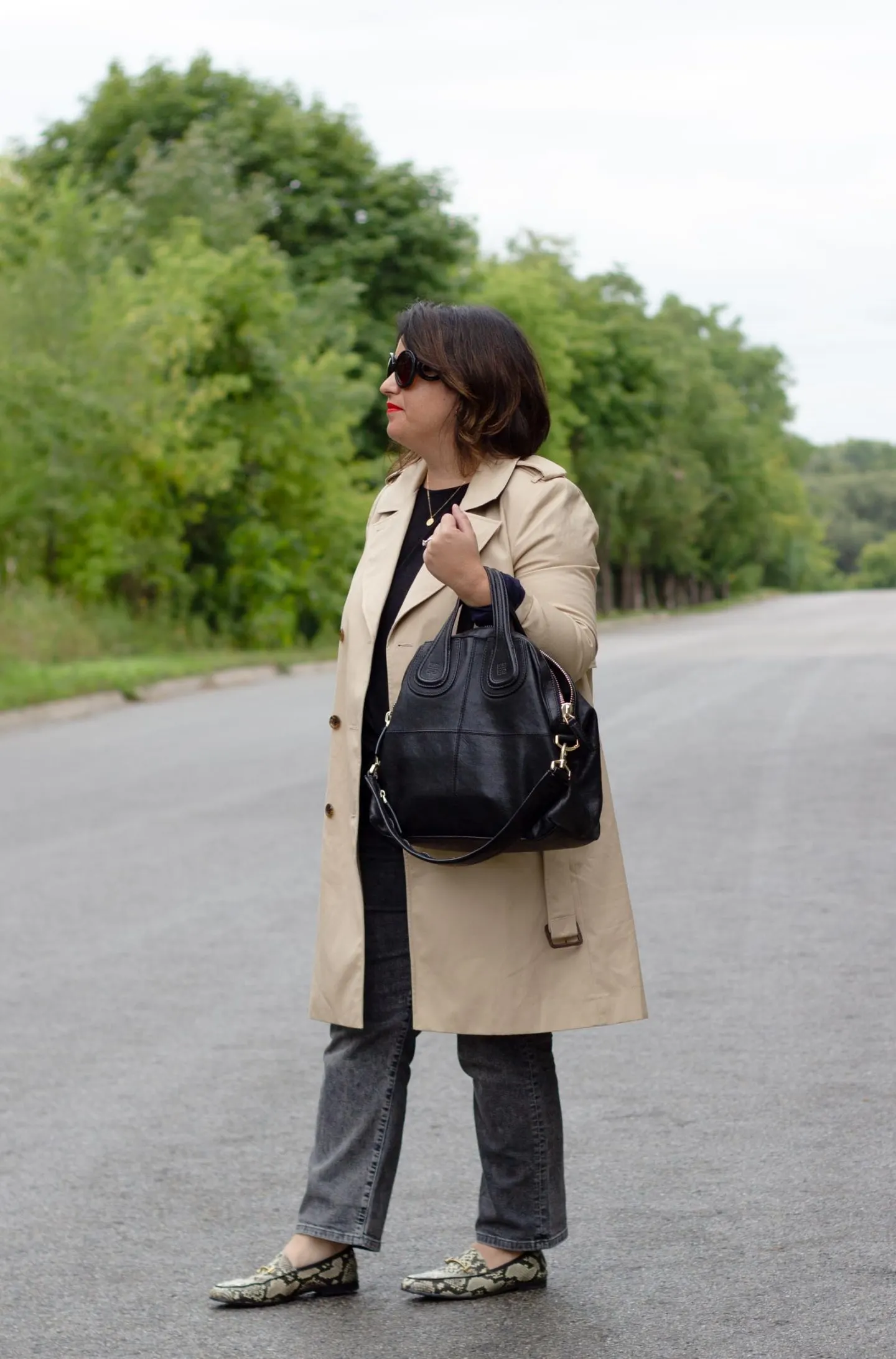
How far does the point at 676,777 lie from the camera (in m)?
13.2

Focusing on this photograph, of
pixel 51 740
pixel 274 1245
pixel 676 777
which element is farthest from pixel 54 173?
pixel 274 1245

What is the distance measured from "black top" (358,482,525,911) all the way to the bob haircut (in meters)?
0.12

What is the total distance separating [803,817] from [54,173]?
37137 millimetres

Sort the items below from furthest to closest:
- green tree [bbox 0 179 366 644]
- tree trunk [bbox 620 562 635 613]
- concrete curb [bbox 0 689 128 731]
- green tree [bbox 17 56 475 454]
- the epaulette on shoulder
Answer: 1. tree trunk [bbox 620 562 635 613]
2. green tree [bbox 17 56 475 454]
3. green tree [bbox 0 179 366 644]
4. concrete curb [bbox 0 689 128 731]
5. the epaulette on shoulder

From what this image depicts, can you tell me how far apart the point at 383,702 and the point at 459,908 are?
0.41m

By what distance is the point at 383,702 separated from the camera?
3.74 metres

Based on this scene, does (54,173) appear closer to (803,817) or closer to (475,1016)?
(803,817)

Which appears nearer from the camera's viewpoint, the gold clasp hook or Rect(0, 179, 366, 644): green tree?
the gold clasp hook

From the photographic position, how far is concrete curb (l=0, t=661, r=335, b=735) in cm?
1906

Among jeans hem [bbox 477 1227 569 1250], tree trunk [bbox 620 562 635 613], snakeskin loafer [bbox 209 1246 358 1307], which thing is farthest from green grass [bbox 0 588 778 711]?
tree trunk [bbox 620 562 635 613]

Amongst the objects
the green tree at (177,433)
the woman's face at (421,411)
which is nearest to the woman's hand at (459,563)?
the woman's face at (421,411)

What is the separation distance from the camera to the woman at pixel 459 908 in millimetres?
3670

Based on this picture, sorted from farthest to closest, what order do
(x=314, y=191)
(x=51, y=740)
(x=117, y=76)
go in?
(x=117, y=76), (x=314, y=191), (x=51, y=740)

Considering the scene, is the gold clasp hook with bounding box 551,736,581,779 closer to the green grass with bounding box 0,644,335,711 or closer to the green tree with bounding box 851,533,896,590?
the green grass with bounding box 0,644,335,711
